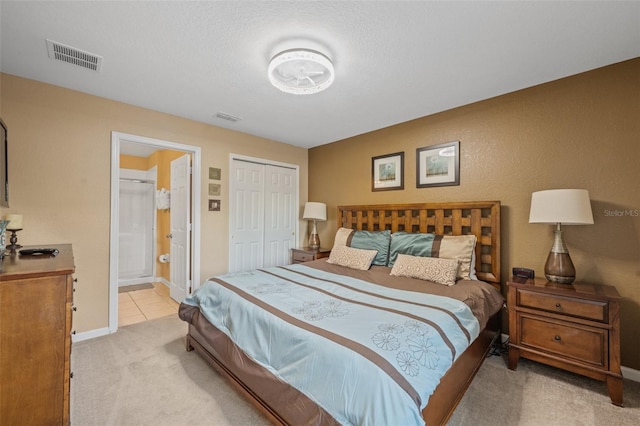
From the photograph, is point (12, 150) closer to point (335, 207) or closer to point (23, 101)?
point (23, 101)

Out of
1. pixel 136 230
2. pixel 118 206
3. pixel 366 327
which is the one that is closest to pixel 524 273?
pixel 366 327

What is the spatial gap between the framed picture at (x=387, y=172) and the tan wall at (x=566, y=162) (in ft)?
0.76

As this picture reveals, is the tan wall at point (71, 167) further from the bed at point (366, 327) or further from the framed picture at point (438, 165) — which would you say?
the framed picture at point (438, 165)

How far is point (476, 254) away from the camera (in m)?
2.83

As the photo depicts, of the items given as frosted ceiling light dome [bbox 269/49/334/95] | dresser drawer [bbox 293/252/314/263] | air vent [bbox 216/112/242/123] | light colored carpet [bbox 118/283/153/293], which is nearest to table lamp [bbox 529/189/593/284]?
frosted ceiling light dome [bbox 269/49/334/95]

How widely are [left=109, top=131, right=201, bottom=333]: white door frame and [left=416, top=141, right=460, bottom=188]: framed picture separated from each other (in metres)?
2.87

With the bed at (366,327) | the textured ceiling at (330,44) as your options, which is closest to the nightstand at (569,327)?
the bed at (366,327)

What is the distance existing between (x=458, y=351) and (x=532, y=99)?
247cm

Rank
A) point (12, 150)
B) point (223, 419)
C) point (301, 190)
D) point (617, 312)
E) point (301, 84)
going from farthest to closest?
point (301, 190) < point (12, 150) < point (301, 84) < point (617, 312) < point (223, 419)

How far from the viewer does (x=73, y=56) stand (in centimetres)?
211

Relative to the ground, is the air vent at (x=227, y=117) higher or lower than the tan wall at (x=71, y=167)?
higher

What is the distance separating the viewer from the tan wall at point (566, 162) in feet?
7.00

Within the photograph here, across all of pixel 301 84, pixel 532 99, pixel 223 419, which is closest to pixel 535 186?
pixel 532 99

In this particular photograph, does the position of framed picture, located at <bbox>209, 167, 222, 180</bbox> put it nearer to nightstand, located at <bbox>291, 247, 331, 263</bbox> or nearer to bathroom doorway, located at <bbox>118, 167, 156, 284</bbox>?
nightstand, located at <bbox>291, 247, 331, 263</bbox>
